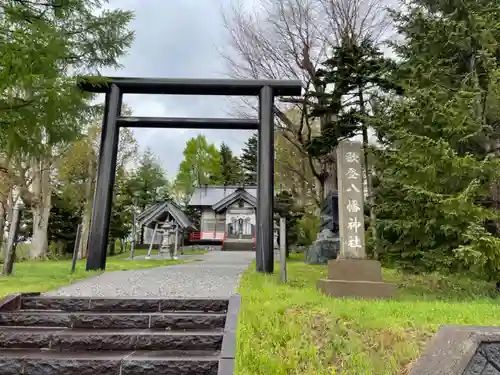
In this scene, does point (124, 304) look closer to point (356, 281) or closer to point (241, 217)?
point (356, 281)

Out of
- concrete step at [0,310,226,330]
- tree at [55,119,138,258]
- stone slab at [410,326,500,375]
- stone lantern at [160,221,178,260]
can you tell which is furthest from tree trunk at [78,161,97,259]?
stone slab at [410,326,500,375]

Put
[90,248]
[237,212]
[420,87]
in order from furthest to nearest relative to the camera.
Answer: [237,212] → [90,248] → [420,87]

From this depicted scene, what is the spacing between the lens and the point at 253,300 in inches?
192

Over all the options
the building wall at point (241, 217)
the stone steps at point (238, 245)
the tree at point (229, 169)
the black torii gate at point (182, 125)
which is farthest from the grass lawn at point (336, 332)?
the tree at point (229, 169)

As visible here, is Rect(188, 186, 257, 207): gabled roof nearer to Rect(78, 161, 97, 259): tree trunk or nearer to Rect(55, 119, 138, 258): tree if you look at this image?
Rect(55, 119, 138, 258): tree

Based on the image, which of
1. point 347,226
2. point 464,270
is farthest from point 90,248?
point 464,270

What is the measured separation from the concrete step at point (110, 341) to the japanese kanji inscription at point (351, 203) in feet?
11.0

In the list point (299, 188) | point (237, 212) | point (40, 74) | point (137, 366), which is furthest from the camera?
point (237, 212)

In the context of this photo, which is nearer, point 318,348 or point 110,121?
point 318,348

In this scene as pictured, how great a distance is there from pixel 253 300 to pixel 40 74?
16.5ft

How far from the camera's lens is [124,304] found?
477 cm

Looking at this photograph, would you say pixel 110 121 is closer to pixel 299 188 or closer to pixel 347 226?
pixel 347 226

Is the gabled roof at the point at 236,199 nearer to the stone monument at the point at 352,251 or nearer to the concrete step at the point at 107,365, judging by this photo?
the stone monument at the point at 352,251

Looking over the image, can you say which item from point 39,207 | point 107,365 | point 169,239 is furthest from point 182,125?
point 39,207
